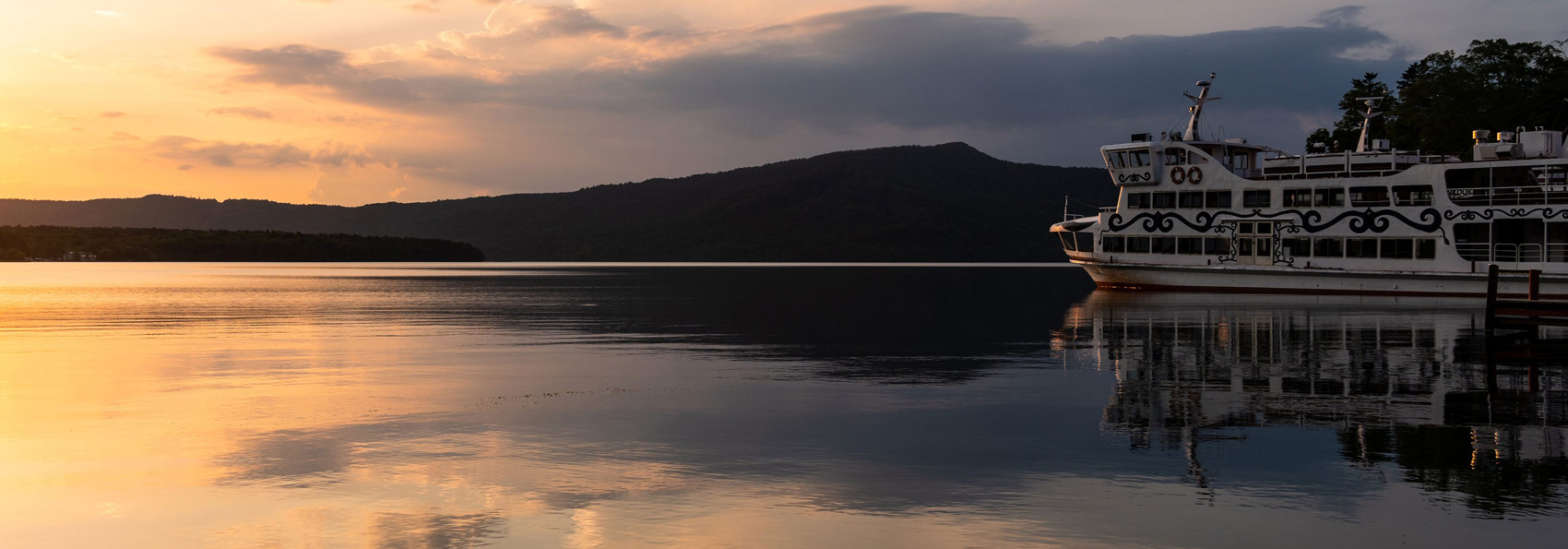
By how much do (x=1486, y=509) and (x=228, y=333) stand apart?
34.5 m

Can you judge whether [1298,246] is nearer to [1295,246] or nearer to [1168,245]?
[1295,246]

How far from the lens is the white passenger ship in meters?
62.7

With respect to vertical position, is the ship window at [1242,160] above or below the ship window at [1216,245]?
above

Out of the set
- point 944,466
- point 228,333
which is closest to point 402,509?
point 944,466

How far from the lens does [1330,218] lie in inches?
2667

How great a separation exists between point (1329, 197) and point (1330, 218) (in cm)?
144

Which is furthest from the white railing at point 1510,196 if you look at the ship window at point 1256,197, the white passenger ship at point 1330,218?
the ship window at point 1256,197

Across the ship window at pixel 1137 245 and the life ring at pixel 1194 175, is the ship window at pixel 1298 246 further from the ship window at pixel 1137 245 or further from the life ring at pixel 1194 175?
the ship window at pixel 1137 245

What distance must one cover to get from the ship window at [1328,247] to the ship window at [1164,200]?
840cm

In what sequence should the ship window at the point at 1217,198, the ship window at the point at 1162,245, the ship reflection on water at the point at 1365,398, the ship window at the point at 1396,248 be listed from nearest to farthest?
the ship reflection on water at the point at 1365,398 → the ship window at the point at 1396,248 → the ship window at the point at 1217,198 → the ship window at the point at 1162,245

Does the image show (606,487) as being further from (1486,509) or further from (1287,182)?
(1287,182)

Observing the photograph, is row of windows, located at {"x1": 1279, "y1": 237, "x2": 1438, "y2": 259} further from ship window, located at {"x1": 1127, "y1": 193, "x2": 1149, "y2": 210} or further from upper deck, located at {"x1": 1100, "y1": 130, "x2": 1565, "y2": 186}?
ship window, located at {"x1": 1127, "y1": 193, "x2": 1149, "y2": 210}

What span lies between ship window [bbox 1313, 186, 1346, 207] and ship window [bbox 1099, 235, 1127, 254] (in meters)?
11.5

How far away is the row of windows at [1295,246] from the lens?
6567 cm
